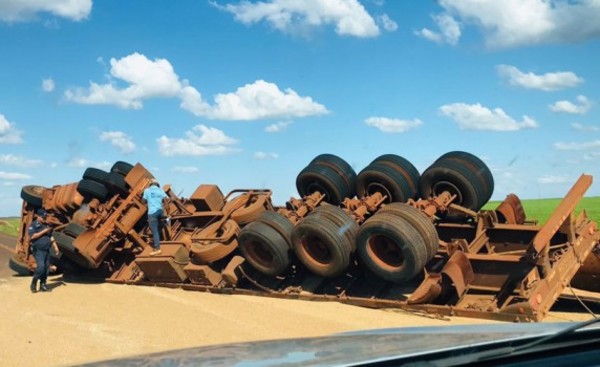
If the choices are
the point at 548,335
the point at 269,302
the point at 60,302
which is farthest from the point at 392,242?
the point at 548,335

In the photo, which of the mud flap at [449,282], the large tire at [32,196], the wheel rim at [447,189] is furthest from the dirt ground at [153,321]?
the large tire at [32,196]

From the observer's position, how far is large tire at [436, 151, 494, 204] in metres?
9.80

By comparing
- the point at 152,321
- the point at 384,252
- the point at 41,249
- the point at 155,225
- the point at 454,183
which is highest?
the point at 454,183

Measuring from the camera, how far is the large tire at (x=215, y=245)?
10.6m

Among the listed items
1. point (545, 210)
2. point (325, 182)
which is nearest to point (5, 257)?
point (325, 182)

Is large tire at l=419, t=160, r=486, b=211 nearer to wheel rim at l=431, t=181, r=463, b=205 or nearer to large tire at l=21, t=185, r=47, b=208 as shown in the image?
wheel rim at l=431, t=181, r=463, b=205

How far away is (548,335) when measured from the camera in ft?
6.75

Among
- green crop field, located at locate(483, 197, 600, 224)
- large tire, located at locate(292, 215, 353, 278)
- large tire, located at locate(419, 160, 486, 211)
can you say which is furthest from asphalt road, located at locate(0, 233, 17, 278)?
green crop field, located at locate(483, 197, 600, 224)

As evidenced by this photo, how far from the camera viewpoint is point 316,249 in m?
9.74

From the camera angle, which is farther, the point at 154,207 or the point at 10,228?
the point at 10,228

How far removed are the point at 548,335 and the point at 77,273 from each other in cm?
1247

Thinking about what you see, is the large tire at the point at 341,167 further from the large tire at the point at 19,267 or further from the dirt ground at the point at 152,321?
the large tire at the point at 19,267

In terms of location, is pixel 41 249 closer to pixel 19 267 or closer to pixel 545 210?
pixel 19 267

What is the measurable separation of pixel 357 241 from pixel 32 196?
842 centimetres
